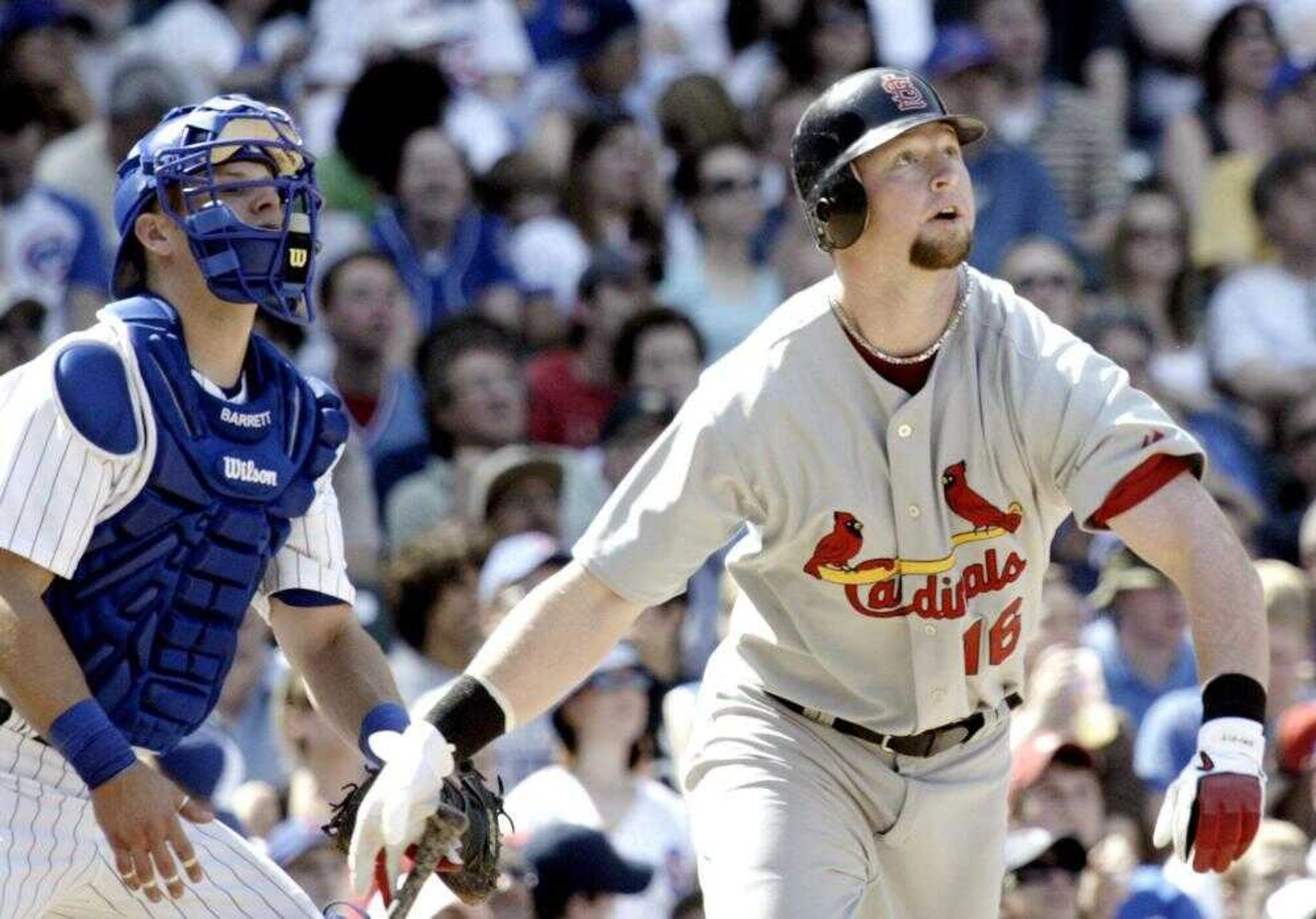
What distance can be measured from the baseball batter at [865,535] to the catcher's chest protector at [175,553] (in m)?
0.41

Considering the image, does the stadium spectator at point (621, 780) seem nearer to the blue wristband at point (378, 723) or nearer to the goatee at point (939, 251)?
the blue wristband at point (378, 723)

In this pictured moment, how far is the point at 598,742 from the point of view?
24.7ft

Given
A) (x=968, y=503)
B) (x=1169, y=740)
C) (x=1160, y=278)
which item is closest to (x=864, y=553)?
(x=968, y=503)

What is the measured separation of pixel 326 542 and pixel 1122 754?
339 centimetres

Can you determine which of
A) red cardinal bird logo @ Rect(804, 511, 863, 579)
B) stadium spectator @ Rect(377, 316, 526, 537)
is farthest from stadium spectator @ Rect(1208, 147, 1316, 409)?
red cardinal bird logo @ Rect(804, 511, 863, 579)

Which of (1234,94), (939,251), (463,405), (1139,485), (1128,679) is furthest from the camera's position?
(1234,94)

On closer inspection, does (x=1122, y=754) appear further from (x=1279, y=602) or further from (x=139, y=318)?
(x=139, y=318)

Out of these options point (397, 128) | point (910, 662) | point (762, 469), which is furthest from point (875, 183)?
point (397, 128)

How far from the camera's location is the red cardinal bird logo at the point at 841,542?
5094mm

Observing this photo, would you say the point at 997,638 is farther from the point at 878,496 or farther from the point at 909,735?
the point at 878,496

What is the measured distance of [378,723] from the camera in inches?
201

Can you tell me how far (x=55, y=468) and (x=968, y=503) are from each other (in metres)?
1.65

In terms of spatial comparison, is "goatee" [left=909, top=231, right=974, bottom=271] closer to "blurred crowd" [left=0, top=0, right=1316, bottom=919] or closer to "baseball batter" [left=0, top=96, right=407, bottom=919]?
"baseball batter" [left=0, top=96, right=407, bottom=919]

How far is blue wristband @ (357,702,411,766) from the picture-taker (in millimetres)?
5094
